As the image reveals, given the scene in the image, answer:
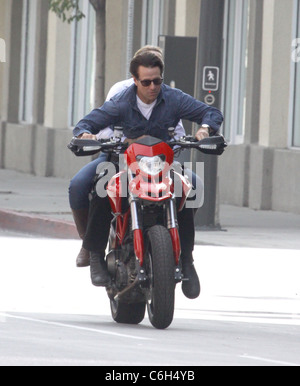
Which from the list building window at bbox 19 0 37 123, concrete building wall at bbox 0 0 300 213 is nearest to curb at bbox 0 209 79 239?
concrete building wall at bbox 0 0 300 213

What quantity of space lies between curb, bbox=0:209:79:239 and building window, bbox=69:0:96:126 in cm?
742

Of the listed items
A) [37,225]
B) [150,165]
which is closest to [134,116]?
[150,165]

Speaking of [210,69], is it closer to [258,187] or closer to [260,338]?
[258,187]

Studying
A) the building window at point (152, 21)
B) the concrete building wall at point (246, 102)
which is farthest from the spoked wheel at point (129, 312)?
the building window at point (152, 21)

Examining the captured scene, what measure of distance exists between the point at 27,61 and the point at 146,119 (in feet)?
61.6

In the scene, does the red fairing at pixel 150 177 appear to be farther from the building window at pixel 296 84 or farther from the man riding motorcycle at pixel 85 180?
the building window at pixel 296 84

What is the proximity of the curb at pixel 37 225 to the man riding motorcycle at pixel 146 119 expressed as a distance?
7090 mm

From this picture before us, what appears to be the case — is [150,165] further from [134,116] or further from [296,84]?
[296,84]

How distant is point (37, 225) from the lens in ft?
53.1

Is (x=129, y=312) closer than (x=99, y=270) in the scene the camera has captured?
No

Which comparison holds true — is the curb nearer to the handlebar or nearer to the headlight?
the handlebar

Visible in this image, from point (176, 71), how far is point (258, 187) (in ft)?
9.82

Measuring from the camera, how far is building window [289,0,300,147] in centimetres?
1812
